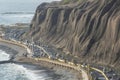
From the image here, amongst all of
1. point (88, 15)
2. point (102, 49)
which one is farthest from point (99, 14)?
point (102, 49)

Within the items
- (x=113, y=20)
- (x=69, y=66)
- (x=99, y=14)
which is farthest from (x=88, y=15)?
(x=69, y=66)

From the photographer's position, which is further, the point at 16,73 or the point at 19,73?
the point at 19,73

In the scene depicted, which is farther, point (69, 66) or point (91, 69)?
point (69, 66)

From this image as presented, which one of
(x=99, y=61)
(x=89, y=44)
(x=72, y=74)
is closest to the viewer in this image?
(x=72, y=74)

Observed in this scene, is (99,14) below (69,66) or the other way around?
the other way around

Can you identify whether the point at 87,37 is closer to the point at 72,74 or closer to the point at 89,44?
the point at 89,44

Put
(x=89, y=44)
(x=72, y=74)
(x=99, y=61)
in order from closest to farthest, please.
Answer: (x=72, y=74), (x=99, y=61), (x=89, y=44)
